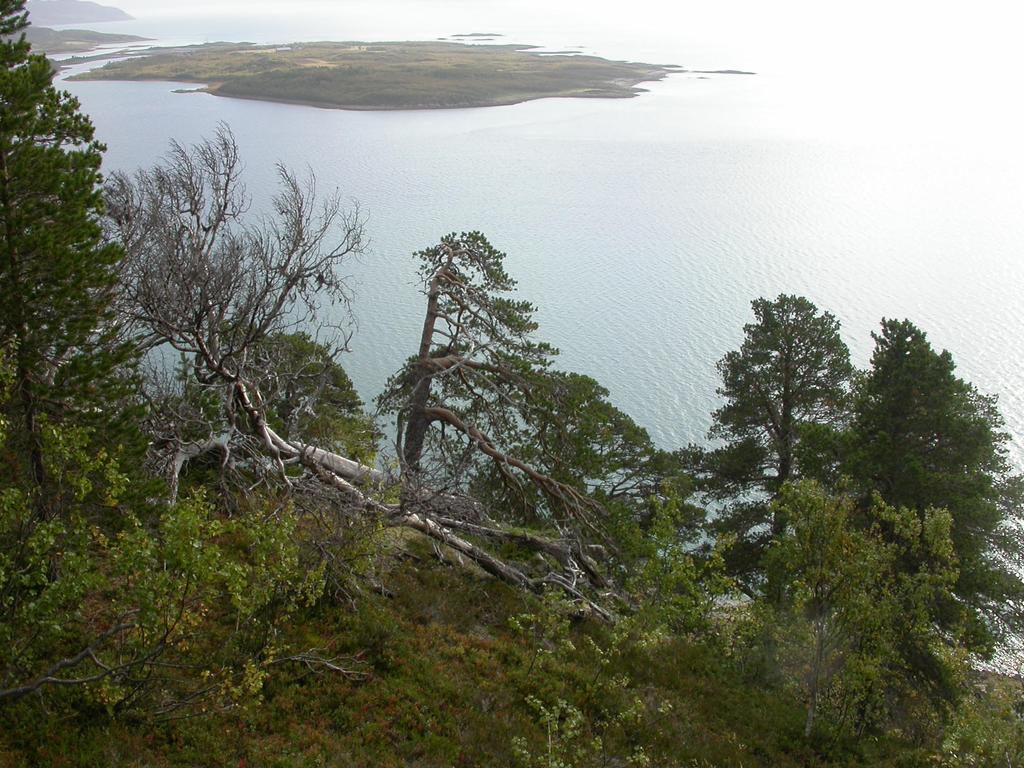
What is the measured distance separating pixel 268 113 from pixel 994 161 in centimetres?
6564

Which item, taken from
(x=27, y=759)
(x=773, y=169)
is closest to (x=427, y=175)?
(x=773, y=169)

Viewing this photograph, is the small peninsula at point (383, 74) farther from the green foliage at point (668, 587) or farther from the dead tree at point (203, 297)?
the green foliage at point (668, 587)

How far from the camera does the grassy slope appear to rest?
8094 mm

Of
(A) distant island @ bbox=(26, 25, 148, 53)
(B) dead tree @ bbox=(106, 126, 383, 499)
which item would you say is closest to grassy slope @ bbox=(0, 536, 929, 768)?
(B) dead tree @ bbox=(106, 126, 383, 499)

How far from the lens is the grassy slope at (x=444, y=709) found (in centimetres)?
809

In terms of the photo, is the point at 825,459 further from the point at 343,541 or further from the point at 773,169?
the point at 773,169

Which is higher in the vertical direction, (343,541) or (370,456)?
(370,456)

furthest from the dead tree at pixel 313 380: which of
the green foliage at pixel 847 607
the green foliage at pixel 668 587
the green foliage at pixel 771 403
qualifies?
the green foliage at pixel 771 403

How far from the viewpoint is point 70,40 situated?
471 feet

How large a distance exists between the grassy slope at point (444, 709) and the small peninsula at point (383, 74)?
8604 cm

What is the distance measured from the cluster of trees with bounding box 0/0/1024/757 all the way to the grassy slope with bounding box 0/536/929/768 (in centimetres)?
37

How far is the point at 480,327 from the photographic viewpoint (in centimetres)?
1861

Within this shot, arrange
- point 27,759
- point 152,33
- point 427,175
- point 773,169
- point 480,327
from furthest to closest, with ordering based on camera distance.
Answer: point 152,33 → point 773,169 → point 427,175 → point 480,327 → point 27,759

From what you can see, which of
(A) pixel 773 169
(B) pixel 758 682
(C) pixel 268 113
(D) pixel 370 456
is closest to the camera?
(D) pixel 370 456
